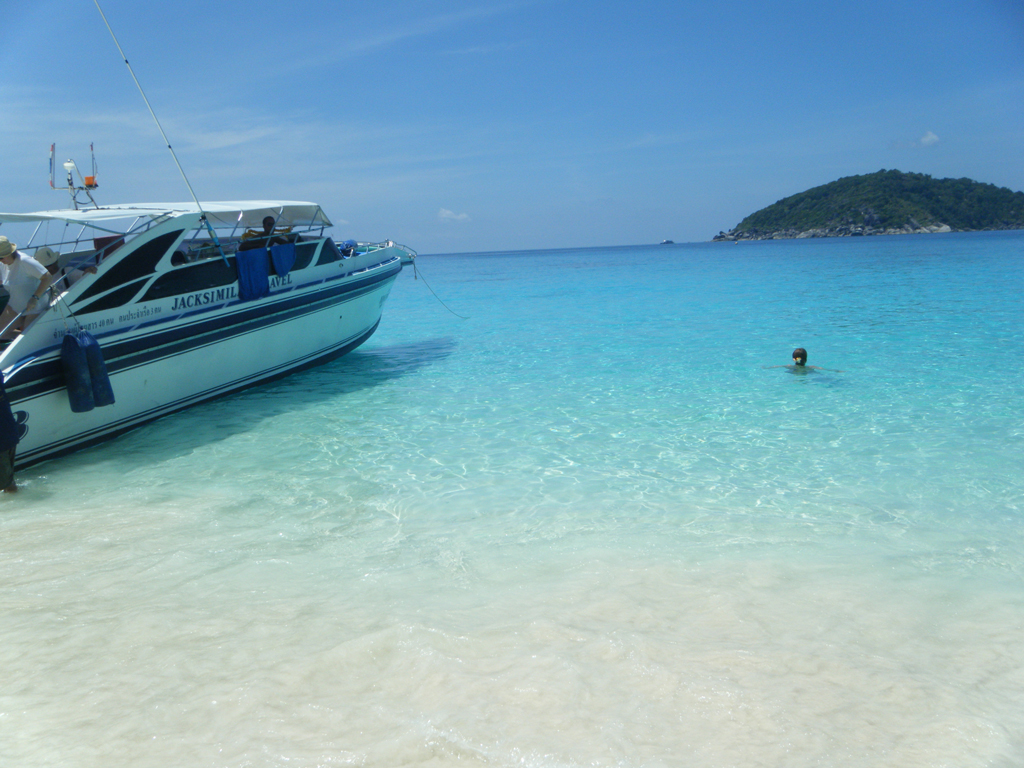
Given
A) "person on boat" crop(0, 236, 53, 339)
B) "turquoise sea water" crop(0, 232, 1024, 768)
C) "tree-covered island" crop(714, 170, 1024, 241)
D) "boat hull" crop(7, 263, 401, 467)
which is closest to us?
"turquoise sea water" crop(0, 232, 1024, 768)

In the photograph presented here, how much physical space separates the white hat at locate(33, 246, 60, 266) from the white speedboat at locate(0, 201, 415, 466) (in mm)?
58

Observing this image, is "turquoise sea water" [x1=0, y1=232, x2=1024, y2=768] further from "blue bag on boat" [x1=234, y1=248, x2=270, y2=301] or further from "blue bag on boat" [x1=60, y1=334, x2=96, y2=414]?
"blue bag on boat" [x1=234, y1=248, x2=270, y2=301]

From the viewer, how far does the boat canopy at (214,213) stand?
7.70m

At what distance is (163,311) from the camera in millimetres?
8078

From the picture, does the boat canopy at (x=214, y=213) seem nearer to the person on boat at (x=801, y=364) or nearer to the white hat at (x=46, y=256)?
the white hat at (x=46, y=256)

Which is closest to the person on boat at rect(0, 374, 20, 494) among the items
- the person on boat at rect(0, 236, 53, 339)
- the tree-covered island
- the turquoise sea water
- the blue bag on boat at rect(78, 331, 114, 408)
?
the turquoise sea water

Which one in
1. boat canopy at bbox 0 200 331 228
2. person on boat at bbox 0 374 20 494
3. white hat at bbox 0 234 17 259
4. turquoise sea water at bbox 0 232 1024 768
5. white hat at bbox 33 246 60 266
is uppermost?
boat canopy at bbox 0 200 331 228

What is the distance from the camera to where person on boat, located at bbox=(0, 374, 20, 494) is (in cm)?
560

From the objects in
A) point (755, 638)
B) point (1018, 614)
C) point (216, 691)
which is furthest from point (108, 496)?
point (1018, 614)

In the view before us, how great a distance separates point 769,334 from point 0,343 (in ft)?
42.8

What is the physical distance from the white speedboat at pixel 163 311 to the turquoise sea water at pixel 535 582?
438 millimetres

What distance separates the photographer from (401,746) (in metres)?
2.59

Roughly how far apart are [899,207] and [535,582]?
130 meters

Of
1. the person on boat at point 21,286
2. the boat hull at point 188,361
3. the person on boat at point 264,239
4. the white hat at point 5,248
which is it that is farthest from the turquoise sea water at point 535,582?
the person on boat at point 264,239
